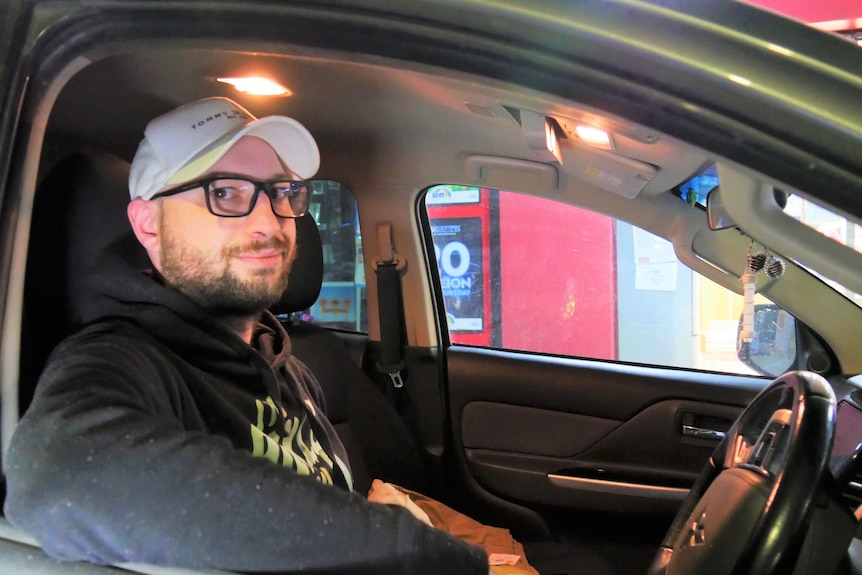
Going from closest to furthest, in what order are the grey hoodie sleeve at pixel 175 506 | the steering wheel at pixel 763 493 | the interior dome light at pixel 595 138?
the grey hoodie sleeve at pixel 175 506, the steering wheel at pixel 763 493, the interior dome light at pixel 595 138

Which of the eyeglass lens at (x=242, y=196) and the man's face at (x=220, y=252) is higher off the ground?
the eyeglass lens at (x=242, y=196)

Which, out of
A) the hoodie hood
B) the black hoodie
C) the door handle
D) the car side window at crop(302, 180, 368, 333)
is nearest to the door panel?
the door handle

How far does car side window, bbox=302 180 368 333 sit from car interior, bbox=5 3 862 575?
0.02 meters

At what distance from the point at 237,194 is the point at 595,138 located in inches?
32.8

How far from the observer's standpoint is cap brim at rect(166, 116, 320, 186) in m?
1.30

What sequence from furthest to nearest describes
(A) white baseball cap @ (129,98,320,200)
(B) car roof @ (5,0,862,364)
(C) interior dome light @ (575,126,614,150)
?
(C) interior dome light @ (575,126,614,150), (A) white baseball cap @ (129,98,320,200), (B) car roof @ (5,0,862,364)

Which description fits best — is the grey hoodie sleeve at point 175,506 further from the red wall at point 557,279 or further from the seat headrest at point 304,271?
the red wall at point 557,279

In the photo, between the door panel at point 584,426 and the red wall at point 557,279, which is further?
the red wall at point 557,279

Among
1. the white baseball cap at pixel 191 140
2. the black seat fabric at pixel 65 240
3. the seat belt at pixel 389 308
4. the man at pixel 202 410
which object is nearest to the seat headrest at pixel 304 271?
the seat belt at pixel 389 308

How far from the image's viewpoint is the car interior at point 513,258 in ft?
2.08

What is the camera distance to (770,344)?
6.90 ft

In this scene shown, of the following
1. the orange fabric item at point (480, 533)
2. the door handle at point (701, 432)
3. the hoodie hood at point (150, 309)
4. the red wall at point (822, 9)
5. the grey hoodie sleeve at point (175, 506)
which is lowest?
the orange fabric item at point (480, 533)

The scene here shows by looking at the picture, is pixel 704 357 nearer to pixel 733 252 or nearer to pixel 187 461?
pixel 733 252

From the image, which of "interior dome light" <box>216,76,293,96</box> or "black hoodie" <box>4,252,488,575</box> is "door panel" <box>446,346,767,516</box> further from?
"black hoodie" <box>4,252,488,575</box>
